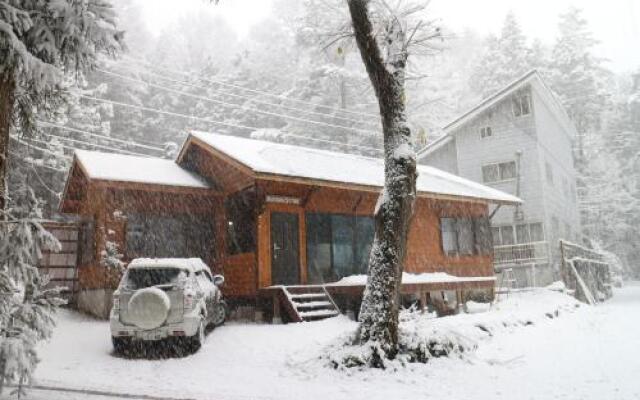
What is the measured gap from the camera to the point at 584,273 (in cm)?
2303

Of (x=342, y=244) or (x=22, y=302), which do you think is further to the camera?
(x=342, y=244)

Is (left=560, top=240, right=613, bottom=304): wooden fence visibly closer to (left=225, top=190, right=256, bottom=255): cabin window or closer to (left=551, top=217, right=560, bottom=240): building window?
(left=551, top=217, right=560, bottom=240): building window

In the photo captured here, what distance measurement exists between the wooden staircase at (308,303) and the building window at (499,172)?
16.6m

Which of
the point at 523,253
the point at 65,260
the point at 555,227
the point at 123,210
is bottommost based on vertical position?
the point at 523,253

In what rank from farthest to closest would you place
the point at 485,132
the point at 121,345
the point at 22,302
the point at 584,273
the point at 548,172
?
the point at 485,132
the point at 548,172
the point at 584,273
the point at 121,345
the point at 22,302

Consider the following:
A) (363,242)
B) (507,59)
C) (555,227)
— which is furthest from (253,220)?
(507,59)

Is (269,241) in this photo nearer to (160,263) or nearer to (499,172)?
(160,263)

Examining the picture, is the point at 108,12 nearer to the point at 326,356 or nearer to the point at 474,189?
the point at 326,356

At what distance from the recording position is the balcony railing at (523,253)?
25016mm

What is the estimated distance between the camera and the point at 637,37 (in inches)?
4966

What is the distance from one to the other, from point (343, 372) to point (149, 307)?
3.73 meters

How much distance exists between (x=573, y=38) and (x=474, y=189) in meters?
30.5

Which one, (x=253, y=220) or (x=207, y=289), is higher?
(x=253, y=220)

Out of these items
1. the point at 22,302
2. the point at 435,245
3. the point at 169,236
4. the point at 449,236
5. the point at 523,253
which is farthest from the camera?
the point at 523,253
